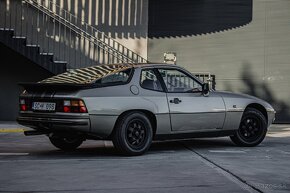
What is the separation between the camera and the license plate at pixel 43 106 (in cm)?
823

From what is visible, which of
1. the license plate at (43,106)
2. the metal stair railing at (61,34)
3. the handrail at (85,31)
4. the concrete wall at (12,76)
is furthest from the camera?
the concrete wall at (12,76)

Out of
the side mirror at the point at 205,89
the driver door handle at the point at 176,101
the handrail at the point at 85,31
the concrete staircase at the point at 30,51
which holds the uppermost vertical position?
the handrail at the point at 85,31

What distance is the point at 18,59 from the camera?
17.3 metres

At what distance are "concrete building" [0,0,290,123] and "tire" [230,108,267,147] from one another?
785 centimetres

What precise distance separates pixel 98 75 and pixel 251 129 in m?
3.22

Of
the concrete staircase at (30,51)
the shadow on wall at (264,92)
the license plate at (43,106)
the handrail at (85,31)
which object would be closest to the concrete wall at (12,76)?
the handrail at (85,31)

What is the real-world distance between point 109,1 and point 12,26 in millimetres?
3222

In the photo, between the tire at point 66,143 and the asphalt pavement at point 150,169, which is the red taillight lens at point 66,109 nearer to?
the asphalt pavement at point 150,169

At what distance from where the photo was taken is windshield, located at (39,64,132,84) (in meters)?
8.44

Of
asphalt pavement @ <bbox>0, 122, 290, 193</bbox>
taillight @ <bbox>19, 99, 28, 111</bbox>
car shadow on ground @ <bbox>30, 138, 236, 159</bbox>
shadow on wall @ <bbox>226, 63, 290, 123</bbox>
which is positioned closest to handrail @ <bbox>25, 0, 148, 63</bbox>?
shadow on wall @ <bbox>226, 63, 290, 123</bbox>

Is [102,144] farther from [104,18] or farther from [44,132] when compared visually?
[104,18]

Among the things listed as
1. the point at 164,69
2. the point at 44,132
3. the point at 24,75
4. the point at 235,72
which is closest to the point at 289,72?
the point at 235,72

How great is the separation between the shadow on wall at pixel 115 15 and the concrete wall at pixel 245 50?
393 millimetres

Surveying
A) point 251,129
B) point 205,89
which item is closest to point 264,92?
point 251,129
